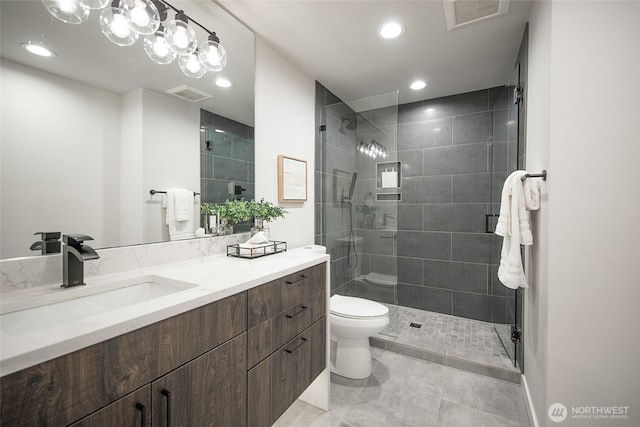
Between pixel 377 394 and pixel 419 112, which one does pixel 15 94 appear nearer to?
pixel 377 394

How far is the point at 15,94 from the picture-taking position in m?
1.01

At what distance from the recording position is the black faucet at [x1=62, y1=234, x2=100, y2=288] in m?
1.03

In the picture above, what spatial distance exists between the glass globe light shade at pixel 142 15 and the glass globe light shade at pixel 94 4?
0.23ft

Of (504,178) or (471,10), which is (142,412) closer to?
(471,10)

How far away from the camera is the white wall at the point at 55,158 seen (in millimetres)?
1000

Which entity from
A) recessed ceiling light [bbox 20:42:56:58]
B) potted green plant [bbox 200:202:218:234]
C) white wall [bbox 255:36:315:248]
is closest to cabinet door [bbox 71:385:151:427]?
potted green plant [bbox 200:202:218:234]

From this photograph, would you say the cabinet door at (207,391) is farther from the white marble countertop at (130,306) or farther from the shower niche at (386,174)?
the shower niche at (386,174)

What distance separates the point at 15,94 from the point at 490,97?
3.59 metres

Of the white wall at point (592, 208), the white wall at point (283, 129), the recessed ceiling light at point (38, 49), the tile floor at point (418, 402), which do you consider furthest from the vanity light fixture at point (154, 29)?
the tile floor at point (418, 402)

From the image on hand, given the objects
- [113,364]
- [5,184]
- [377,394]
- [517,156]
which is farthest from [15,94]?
[517,156]

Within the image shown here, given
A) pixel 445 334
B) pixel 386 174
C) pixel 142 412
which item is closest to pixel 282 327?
pixel 142 412

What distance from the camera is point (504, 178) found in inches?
101

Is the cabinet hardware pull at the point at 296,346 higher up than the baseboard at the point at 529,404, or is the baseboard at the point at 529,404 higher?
the cabinet hardware pull at the point at 296,346

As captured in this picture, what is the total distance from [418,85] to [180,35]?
88.7 inches
